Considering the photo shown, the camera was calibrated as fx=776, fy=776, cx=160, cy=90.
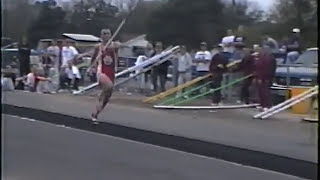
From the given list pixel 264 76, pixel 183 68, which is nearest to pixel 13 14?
pixel 264 76

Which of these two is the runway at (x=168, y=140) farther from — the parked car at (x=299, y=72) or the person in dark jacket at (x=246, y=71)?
the parked car at (x=299, y=72)

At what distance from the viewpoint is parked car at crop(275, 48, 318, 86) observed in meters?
20.4

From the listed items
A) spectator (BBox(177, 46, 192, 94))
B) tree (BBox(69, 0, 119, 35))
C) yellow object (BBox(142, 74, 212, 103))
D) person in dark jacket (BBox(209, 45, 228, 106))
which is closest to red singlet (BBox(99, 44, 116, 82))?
person in dark jacket (BBox(209, 45, 228, 106))

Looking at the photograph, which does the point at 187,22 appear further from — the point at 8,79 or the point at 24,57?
the point at 8,79

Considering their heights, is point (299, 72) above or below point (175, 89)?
above

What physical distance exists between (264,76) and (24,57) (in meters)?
10.3

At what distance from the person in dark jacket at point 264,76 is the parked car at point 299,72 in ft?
6.29

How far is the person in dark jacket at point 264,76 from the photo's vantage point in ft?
60.2

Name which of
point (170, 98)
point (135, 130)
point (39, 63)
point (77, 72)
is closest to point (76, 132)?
point (135, 130)

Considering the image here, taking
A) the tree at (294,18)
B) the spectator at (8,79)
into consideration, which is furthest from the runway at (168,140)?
the tree at (294,18)

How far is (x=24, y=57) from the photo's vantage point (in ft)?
85.3

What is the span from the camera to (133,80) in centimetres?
2494

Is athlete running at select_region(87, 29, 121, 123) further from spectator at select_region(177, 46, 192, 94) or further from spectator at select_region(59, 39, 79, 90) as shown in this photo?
spectator at select_region(59, 39, 79, 90)

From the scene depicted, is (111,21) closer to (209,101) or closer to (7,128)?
(209,101)
